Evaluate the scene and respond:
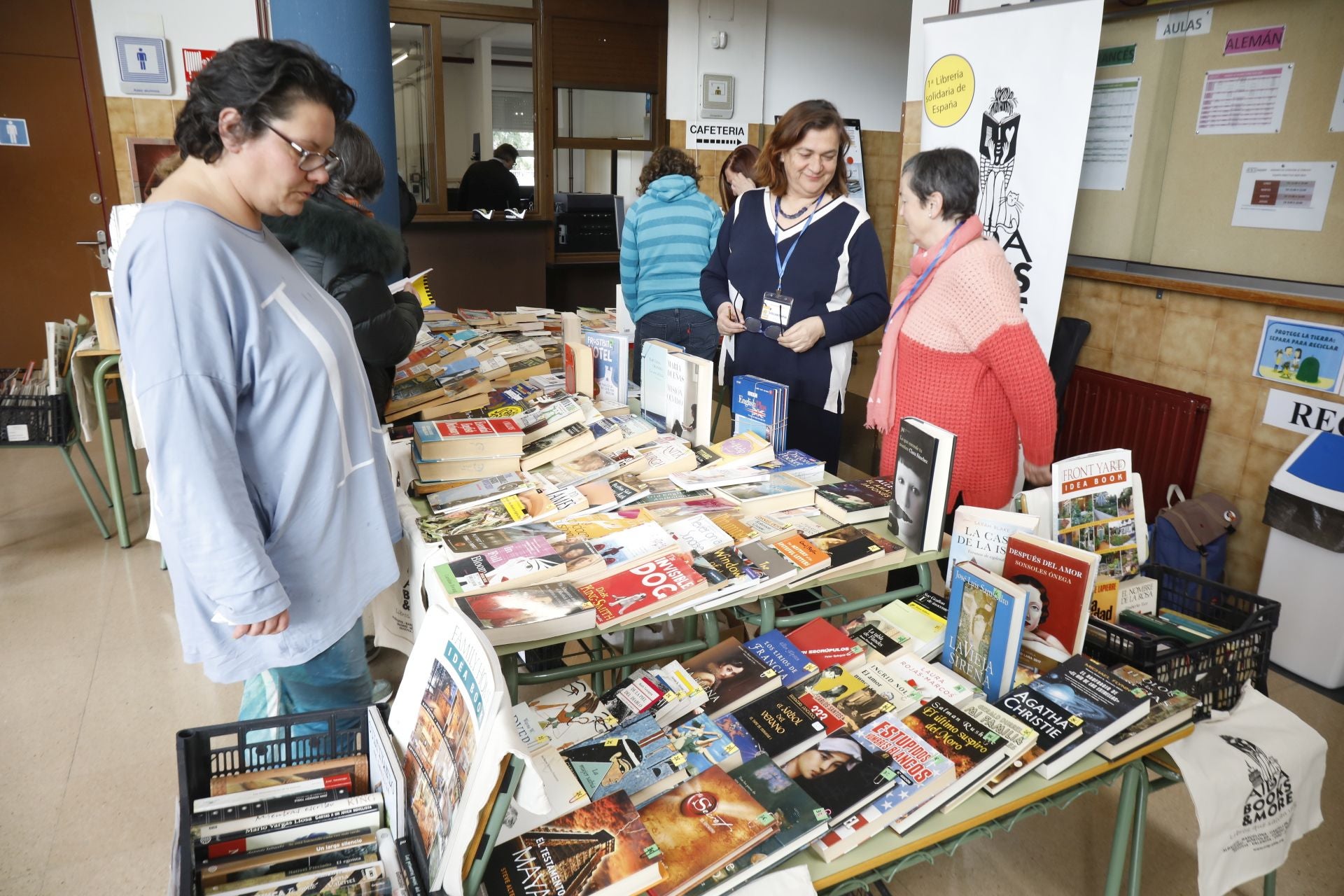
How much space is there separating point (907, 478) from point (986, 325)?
1.44ft

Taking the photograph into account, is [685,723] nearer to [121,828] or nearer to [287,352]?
[287,352]

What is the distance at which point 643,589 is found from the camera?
170cm

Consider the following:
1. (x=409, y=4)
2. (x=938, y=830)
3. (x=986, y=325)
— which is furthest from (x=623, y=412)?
(x=409, y=4)

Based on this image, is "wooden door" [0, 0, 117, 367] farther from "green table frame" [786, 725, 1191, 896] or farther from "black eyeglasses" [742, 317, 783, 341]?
"green table frame" [786, 725, 1191, 896]

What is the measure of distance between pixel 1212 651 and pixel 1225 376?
2008mm

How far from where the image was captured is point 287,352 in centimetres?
135

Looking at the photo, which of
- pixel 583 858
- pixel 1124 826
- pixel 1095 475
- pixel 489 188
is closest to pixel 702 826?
pixel 583 858

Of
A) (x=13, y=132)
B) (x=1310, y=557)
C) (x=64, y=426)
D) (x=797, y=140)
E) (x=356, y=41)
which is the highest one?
(x=356, y=41)

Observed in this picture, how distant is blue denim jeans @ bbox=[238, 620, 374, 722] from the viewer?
1629 millimetres

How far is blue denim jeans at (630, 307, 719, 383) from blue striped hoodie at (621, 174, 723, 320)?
3 centimetres

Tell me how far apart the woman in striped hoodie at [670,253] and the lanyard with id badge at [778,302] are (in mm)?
863

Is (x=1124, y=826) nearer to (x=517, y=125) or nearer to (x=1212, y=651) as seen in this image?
(x=1212, y=651)

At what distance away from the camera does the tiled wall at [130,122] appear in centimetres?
561

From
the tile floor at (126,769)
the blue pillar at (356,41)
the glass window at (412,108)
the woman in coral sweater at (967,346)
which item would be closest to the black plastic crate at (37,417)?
the tile floor at (126,769)
